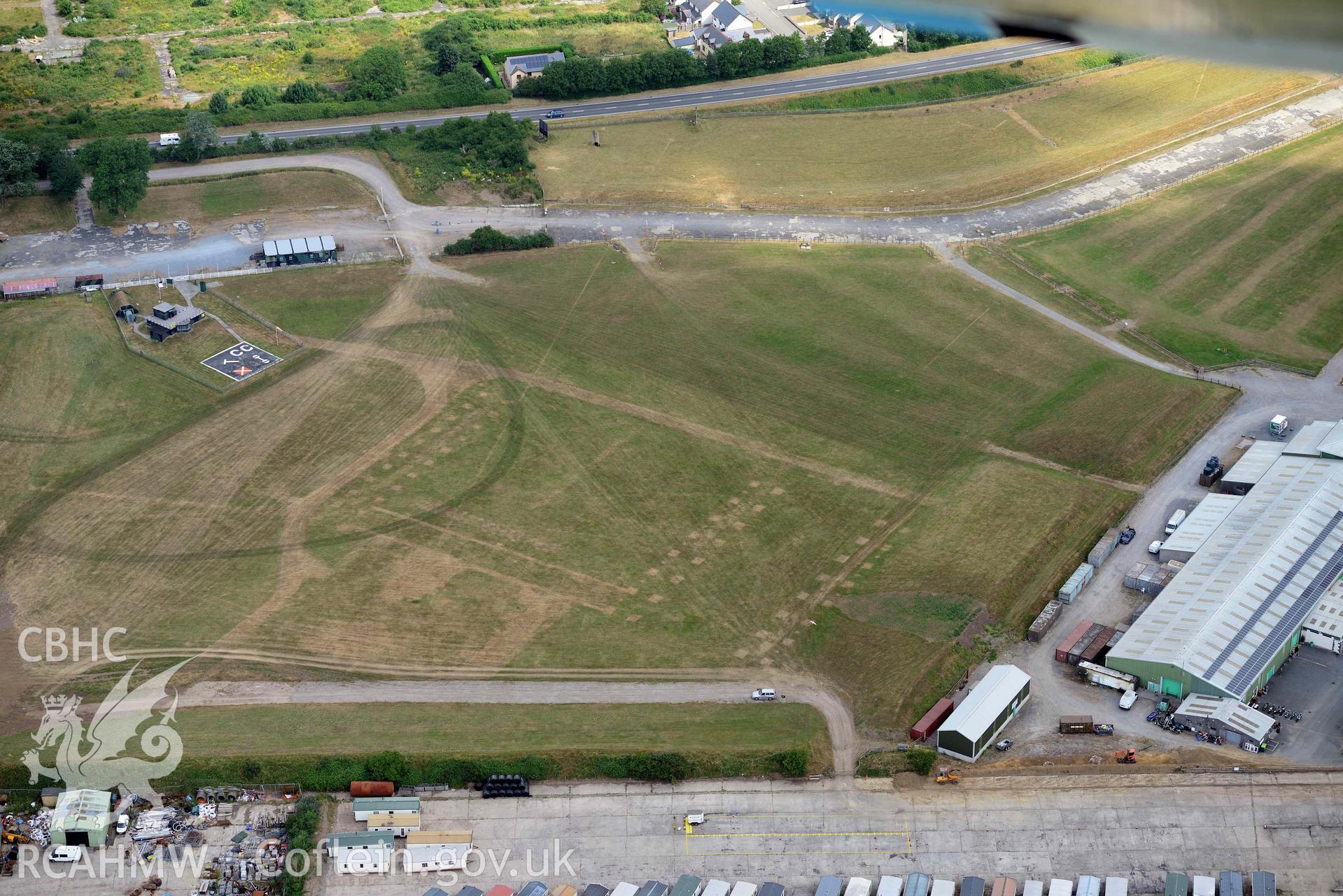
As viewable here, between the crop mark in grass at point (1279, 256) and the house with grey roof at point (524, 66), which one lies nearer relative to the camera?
the crop mark in grass at point (1279, 256)

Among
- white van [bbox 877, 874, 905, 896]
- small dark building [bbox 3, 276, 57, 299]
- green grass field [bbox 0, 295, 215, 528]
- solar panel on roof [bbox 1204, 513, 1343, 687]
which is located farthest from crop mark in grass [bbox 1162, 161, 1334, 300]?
small dark building [bbox 3, 276, 57, 299]

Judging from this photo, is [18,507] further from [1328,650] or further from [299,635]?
[1328,650]

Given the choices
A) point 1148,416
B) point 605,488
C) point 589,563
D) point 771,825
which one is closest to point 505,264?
point 605,488

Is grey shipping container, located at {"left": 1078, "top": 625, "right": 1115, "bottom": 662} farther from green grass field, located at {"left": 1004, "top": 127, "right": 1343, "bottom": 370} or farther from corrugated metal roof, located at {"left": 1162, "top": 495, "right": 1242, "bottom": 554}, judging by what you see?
green grass field, located at {"left": 1004, "top": 127, "right": 1343, "bottom": 370}

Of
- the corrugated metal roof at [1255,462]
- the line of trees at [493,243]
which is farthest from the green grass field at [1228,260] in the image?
the line of trees at [493,243]

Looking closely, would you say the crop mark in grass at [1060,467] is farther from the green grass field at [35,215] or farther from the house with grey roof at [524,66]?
the green grass field at [35,215]
